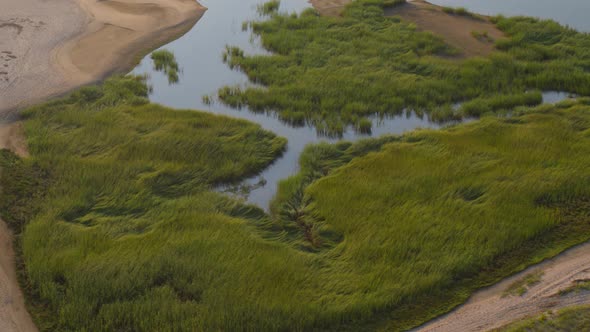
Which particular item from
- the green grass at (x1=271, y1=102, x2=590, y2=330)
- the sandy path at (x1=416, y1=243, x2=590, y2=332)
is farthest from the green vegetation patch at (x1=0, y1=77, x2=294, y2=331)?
the sandy path at (x1=416, y1=243, x2=590, y2=332)

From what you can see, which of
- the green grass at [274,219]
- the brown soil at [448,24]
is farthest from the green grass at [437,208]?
the brown soil at [448,24]

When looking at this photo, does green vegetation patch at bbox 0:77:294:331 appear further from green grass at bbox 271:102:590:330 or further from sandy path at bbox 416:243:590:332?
sandy path at bbox 416:243:590:332

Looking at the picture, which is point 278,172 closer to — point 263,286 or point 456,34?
point 263,286

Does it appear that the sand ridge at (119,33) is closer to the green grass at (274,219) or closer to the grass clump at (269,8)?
the grass clump at (269,8)

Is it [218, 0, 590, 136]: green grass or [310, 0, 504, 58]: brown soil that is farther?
[310, 0, 504, 58]: brown soil

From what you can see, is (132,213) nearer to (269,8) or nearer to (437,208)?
(437,208)
